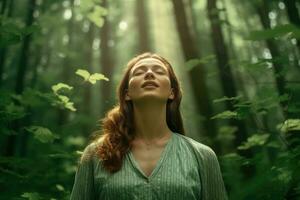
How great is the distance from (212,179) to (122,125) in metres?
0.73

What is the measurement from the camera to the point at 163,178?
236cm

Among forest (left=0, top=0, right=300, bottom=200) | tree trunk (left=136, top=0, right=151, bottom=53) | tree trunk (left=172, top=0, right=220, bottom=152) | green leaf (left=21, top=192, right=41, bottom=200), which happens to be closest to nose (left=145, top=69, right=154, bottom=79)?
forest (left=0, top=0, right=300, bottom=200)

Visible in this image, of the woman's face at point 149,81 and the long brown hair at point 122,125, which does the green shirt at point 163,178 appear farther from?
the woman's face at point 149,81

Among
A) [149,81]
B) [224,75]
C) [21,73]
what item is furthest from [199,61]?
[21,73]

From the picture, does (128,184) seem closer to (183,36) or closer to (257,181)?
(257,181)

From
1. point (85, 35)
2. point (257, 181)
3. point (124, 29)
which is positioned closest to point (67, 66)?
point (85, 35)

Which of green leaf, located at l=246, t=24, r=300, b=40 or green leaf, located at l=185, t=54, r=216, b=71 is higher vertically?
green leaf, located at l=185, t=54, r=216, b=71

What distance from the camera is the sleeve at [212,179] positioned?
99.2 inches

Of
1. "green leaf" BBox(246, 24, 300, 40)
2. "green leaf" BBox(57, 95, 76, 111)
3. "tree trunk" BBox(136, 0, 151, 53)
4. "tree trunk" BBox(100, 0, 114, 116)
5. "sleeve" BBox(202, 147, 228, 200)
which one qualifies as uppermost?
"tree trunk" BBox(136, 0, 151, 53)

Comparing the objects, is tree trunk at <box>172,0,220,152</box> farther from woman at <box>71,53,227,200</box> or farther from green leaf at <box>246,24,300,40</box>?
green leaf at <box>246,24,300,40</box>

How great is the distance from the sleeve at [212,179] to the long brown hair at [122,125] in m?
0.48

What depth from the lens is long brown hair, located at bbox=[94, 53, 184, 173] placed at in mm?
2518

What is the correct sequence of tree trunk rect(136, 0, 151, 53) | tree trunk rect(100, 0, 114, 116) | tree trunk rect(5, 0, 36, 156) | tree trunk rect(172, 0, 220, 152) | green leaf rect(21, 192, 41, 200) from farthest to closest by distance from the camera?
tree trunk rect(136, 0, 151, 53), tree trunk rect(100, 0, 114, 116), tree trunk rect(5, 0, 36, 156), tree trunk rect(172, 0, 220, 152), green leaf rect(21, 192, 41, 200)

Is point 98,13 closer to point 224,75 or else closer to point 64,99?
point 64,99
